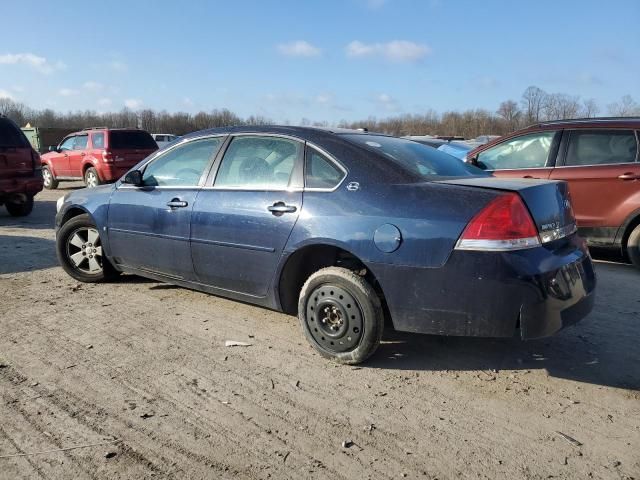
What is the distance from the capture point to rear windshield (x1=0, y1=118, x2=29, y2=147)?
9516mm

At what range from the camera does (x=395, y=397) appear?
3168mm

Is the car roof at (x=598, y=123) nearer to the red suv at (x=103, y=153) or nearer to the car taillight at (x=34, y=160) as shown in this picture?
the car taillight at (x=34, y=160)

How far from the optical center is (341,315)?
11.6 feet

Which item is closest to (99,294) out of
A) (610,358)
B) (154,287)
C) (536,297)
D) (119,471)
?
(154,287)

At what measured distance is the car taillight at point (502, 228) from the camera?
3.01 metres

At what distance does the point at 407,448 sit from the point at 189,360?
1706mm

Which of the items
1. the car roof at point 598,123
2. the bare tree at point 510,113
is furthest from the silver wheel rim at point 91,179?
the bare tree at point 510,113

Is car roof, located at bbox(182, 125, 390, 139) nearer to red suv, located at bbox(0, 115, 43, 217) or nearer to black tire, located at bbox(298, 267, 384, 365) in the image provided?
black tire, located at bbox(298, 267, 384, 365)

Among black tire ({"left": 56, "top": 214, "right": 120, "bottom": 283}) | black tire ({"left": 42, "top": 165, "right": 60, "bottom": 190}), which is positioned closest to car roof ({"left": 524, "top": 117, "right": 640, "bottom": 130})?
black tire ({"left": 56, "top": 214, "right": 120, "bottom": 283})

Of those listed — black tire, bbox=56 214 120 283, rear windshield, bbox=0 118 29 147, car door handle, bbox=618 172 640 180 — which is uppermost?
rear windshield, bbox=0 118 29 147

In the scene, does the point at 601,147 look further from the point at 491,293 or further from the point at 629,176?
the point at 491,293

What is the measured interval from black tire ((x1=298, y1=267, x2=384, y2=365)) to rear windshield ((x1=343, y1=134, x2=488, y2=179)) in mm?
861

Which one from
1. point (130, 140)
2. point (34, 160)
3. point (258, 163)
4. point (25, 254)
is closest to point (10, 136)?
point (34, 160)

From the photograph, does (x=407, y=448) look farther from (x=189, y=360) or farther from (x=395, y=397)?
(x=189, y=360)
